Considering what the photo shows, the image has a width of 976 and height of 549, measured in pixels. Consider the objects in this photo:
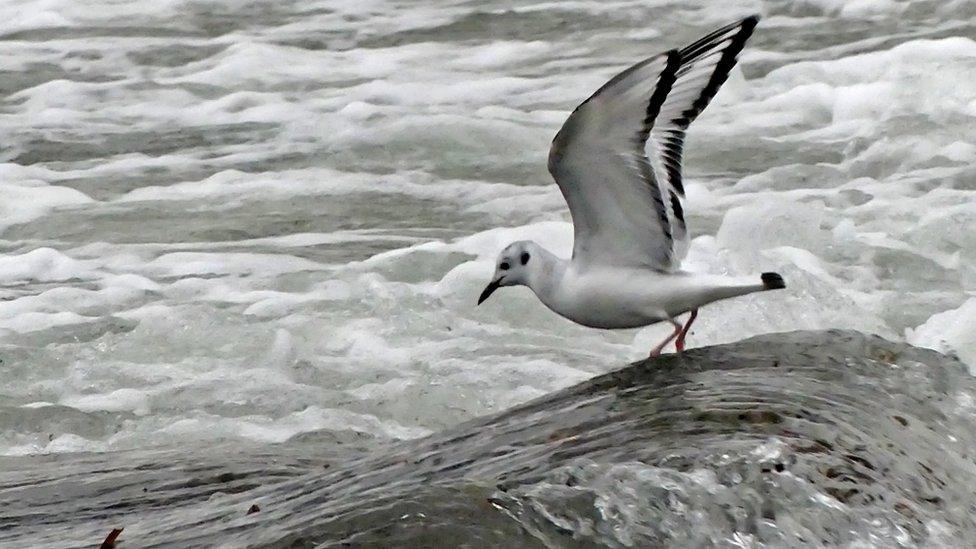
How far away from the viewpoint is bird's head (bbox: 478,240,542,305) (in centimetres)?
541

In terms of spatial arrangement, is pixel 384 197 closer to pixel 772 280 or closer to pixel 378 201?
pixel 378 201

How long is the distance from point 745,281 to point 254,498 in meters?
1.72

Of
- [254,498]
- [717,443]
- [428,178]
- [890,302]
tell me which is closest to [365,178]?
[428,178]

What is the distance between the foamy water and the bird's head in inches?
71.6

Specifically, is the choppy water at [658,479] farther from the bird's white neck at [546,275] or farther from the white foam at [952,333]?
the white foam at [952,333]

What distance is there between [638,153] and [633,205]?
0.22m

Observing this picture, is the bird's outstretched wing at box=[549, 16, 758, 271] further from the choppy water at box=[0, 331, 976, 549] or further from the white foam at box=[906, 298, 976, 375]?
the white foam at box=[906, 298, 976, 375]

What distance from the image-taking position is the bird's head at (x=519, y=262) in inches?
213

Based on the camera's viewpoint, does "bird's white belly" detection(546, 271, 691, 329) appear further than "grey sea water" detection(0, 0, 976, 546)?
No

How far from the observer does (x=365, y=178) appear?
35.6 feet

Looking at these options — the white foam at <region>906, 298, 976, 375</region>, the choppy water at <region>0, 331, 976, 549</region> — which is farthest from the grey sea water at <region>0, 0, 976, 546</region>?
the choppy water at <region>0, 331, 976, 549</region>

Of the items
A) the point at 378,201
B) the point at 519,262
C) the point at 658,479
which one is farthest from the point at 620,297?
the point at 378,201

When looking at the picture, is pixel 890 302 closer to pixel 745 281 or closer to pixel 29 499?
pixel 745 281

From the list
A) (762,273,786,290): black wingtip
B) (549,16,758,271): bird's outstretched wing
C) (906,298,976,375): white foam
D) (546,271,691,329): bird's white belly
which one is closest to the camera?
(549,16,758,271): bird's outstretched wing
